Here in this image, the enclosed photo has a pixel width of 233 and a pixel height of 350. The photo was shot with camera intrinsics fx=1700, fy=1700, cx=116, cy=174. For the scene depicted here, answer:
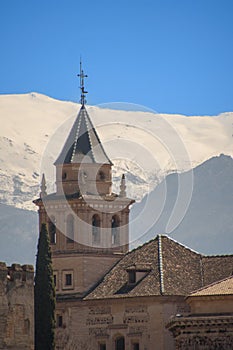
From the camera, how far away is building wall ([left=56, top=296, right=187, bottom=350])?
115875 mm

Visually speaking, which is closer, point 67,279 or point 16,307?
point 16,307

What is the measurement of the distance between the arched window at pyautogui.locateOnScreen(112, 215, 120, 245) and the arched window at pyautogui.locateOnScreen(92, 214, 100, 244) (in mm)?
1525

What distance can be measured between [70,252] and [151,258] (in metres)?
6.28

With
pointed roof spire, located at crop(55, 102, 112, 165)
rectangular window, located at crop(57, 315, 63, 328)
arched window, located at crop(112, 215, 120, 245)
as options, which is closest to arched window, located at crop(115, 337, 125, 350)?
rectangular window, located at crop(57, 315, 63, 328)

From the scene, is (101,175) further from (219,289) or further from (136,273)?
(219,289)

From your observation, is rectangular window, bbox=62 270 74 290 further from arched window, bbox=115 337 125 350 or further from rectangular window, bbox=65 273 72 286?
arched window, bbox=115 337 125 350

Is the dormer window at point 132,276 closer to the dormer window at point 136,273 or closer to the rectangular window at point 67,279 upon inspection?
the dormer window at point 136,273

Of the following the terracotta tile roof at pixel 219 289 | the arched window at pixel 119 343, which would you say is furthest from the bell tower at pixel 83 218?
the terracotta tile roof at pixel 219 289

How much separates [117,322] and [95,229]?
29.1ft

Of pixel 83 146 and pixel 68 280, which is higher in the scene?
pixel 83 146

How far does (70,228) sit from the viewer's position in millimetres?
124062

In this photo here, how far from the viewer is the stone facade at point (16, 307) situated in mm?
96625

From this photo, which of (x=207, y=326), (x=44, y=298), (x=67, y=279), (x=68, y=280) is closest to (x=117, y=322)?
(x=68, y=280)

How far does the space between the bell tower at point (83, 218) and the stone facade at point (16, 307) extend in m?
20.9
